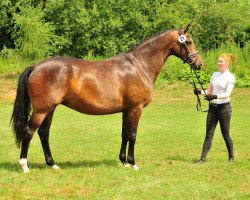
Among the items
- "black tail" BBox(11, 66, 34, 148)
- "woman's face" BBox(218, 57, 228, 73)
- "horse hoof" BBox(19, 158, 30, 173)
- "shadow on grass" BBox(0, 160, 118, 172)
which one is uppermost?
"woman's face" BBox(218, 57, 228, 73)

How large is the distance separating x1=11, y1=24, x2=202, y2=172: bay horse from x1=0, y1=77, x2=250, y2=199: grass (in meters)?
0.59

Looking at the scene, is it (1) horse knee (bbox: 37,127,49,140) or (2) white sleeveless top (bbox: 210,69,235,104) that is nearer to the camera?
(1) horse knee (bbox: 37,127,49,140)

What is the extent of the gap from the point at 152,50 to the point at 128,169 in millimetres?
2144

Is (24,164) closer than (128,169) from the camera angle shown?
Yes

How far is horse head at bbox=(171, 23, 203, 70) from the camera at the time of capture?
26.2 feet

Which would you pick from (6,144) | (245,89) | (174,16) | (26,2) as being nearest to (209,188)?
(6,144)

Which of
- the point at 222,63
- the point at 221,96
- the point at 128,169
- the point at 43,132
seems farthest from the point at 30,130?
the point at 222,63

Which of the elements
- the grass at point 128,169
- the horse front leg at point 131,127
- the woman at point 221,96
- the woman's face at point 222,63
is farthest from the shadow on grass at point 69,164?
the woman's face at point 222,63

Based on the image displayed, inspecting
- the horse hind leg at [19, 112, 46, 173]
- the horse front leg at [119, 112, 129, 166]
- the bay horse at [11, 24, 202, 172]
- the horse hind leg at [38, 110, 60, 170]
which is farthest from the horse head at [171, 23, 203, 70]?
the horse hind leg at [19, 112, 46, 173]

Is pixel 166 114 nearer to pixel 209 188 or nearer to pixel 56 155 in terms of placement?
pixel 56 155

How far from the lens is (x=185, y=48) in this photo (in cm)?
803

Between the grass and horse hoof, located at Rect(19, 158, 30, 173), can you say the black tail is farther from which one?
the grass

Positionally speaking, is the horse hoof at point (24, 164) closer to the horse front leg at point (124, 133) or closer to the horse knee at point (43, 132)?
the horse knee at point (43, 132)

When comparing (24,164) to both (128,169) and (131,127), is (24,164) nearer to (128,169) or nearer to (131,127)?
(128,169)
